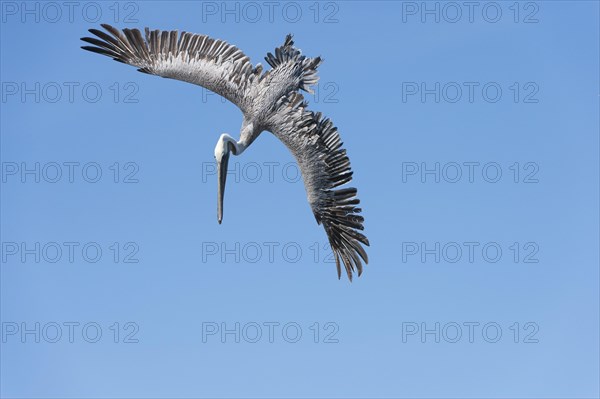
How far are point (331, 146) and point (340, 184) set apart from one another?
0.90m

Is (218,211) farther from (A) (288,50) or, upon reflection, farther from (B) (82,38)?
(B) (82,38)

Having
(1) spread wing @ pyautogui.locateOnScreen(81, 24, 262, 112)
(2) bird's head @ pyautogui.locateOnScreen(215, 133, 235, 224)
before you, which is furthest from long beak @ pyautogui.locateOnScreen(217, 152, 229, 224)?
(1) spread wing @ pyautogui.locateOnScreen(81, 24, 262, 112)

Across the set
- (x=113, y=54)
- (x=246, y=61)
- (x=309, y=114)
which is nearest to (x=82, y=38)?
(x=113, y=54)

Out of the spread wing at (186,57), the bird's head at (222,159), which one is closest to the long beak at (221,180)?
the bird's head at (222,159)

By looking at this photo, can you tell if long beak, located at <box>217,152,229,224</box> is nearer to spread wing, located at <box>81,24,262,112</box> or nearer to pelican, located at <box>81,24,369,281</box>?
pelican, located at <box>81,24,369,281</box>

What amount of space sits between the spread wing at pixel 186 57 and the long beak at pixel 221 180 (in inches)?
69.8

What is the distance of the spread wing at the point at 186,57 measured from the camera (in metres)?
26.5

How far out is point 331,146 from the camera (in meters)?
25.6

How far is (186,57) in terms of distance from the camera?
27156 millimetres

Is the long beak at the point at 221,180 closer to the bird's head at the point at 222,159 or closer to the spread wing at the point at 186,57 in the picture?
the bird's head at the point at 222,159

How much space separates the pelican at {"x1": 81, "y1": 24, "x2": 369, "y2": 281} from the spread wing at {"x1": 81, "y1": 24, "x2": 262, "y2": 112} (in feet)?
0.08

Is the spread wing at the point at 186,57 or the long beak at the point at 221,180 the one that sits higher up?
the spread wing at the point at 186,57

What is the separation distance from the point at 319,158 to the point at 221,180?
237 centimetres

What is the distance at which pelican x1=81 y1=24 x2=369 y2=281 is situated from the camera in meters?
25.5
